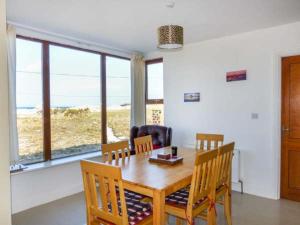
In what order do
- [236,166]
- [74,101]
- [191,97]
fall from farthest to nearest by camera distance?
[191,97] → [74,101] → [236,166]

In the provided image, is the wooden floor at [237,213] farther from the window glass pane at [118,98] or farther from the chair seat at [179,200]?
the window glass pane at [118,98]

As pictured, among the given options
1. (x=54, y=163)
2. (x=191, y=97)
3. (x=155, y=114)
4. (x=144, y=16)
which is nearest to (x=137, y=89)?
(x=155, y=114)

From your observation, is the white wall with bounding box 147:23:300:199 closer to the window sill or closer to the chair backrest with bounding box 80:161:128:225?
the window sill

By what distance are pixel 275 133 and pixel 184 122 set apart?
1575 mm

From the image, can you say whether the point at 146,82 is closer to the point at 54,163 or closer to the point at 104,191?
the point at 54,163

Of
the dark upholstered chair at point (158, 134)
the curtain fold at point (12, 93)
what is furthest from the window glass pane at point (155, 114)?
the curtain fold at point (12, 93)

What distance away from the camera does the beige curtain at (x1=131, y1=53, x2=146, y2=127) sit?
16.4 feet

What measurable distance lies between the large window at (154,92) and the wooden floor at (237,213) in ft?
7.42

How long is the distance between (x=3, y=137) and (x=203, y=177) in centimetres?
168

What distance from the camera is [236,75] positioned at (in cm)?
383

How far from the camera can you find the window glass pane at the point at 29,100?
11.2 feet

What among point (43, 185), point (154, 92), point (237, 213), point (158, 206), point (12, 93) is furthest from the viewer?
point (154, 92)

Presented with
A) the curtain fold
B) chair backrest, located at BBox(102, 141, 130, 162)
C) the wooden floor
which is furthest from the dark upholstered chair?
the curtain fold

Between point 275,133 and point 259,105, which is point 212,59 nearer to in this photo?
point 259,105
